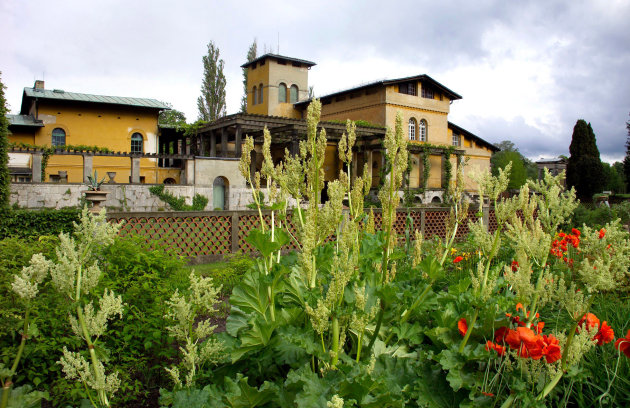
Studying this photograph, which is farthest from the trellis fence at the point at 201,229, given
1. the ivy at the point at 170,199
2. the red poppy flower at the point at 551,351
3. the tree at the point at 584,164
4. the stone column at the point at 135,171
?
the tree at the point at 584,164

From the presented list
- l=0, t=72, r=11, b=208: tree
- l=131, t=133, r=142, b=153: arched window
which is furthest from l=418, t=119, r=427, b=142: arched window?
l=0, t=72, r=11, b=208: tree

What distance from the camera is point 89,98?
25.8 metres

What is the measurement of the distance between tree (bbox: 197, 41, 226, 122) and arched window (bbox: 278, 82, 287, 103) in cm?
581

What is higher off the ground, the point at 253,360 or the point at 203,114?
the point at 203,114

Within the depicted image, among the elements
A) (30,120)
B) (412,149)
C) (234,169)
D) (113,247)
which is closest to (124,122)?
(30,120)

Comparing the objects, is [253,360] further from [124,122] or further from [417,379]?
[124,122]

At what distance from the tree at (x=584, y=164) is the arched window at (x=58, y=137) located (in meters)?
41.1

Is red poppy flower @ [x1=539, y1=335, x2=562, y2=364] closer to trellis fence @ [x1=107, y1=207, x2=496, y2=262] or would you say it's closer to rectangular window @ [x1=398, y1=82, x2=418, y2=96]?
trellis fence @ [x1=107, y1=207, x2=496, y2=262]

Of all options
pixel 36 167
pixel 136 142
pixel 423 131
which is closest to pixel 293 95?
pixel 423 131

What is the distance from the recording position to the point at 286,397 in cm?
167

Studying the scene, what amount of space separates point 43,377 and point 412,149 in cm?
2848

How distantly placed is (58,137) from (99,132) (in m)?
2.29

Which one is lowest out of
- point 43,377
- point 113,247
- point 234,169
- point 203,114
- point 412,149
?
point 43,377

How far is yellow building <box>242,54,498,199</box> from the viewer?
30078 millimetres
